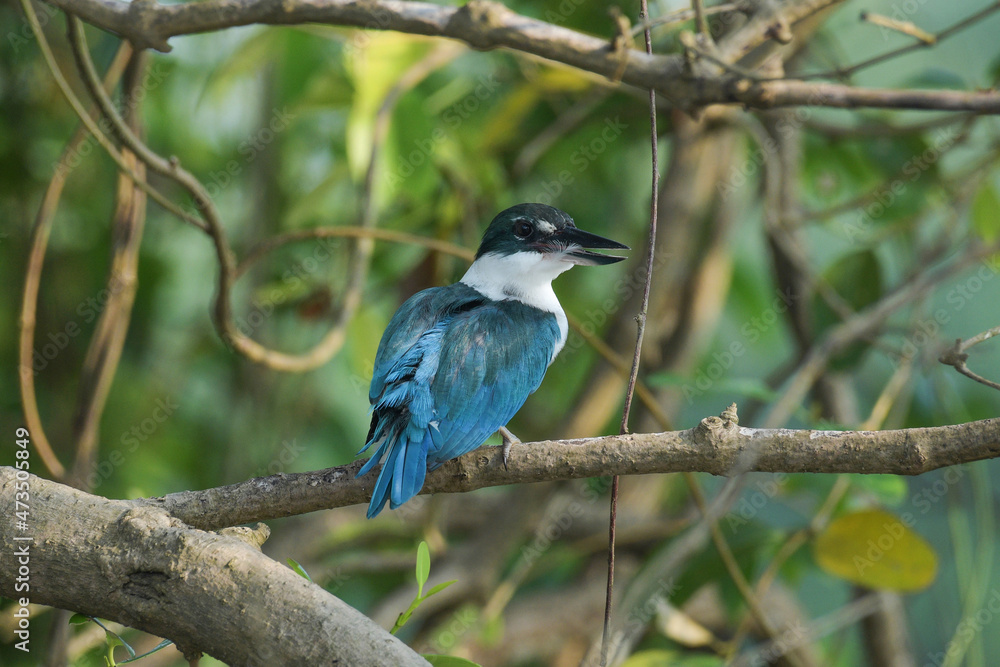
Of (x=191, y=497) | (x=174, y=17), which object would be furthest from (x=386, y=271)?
(x=191, y=497)

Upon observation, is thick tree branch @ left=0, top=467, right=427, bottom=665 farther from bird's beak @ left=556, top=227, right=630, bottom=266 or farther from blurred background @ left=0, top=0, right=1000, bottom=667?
blurred background @ left=0, top=0, right=1000, bottom=667

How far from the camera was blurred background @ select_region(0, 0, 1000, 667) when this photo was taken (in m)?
2.94

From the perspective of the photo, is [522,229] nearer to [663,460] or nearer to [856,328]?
[663,460]

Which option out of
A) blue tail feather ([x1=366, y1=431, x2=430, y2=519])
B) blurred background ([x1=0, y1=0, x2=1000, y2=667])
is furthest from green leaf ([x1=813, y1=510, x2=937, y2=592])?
blue tail feather ([x1=366, y1=431, x2=430, y2=519])

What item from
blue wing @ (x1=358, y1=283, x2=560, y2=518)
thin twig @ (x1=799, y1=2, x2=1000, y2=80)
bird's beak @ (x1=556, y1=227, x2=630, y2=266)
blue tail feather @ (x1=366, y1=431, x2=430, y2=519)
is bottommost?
blue tail feather @ (x1=366, y1=431, x2=430, y2=519)

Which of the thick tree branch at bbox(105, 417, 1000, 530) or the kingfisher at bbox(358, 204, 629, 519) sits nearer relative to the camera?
the thick tree branch at bbox(105, 417, 1000, 530)

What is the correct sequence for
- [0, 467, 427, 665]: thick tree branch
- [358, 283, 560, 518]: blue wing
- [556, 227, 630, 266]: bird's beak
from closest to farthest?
[0, 467, 427, 665]: thick tree branch → [358, 283, 560, 518]: blue wing → [556, 227, 630, 266]: bird's beak

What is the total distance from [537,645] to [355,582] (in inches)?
32.8

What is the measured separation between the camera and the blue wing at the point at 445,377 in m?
1.68

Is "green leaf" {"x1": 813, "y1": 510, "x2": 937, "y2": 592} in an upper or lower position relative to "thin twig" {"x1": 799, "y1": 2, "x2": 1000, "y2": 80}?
lower

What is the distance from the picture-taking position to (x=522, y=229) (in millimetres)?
2332

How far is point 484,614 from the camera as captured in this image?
124 inches

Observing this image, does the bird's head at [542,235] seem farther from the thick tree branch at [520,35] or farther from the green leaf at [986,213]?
the green leaf at [986,213]

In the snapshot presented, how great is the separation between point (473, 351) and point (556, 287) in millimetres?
2069
